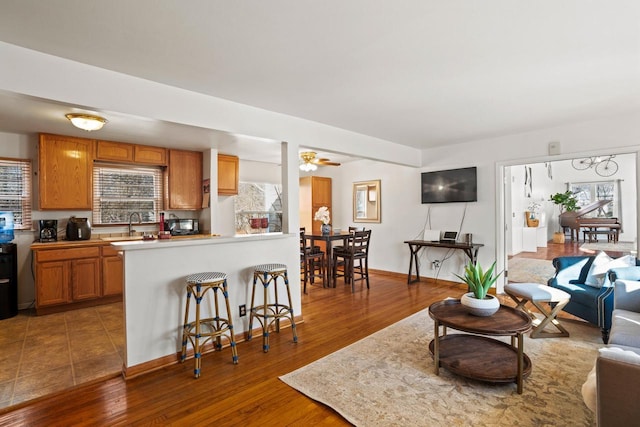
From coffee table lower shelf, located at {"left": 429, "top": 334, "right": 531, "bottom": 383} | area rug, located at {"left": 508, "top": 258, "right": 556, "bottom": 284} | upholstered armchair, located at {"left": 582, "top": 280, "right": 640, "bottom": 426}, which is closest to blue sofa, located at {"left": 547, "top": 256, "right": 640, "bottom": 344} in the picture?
coffee table lower shelf, located at {"left": 429, "top": 334, "right": 531, "bottom": 383}

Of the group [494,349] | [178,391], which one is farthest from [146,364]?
[494,349]

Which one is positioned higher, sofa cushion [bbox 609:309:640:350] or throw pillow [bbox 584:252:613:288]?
throw pillow [bbox 584:252:613:288]

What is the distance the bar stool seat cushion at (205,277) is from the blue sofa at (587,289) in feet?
11.6

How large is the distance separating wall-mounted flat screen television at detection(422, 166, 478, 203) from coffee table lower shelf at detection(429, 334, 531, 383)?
9.20 ft

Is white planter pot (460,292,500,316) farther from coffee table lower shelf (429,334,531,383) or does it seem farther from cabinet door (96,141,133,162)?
cabinet door (96,141,133,162)

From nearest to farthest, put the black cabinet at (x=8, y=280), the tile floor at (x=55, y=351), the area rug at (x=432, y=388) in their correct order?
the area rug at (x=432, y=388) < the tile floor at (x=55, y=351) < the black cabinet at (x=8, y=280)

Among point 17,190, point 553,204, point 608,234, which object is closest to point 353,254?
point 17,190

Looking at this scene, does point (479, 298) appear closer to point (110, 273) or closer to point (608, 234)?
point (110, 273)

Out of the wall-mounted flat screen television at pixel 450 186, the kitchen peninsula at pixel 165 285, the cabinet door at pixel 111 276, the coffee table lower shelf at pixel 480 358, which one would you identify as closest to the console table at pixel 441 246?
the wall-mounted flat screen television at pixel 450 186

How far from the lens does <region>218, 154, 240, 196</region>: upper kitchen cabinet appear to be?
530cm

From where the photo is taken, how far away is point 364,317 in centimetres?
372

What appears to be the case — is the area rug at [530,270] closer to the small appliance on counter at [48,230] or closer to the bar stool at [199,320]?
the bar stool at [199,320]

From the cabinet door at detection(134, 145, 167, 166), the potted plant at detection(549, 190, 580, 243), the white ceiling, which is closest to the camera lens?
the white ceiling

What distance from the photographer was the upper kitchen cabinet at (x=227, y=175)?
5305 millimetres
